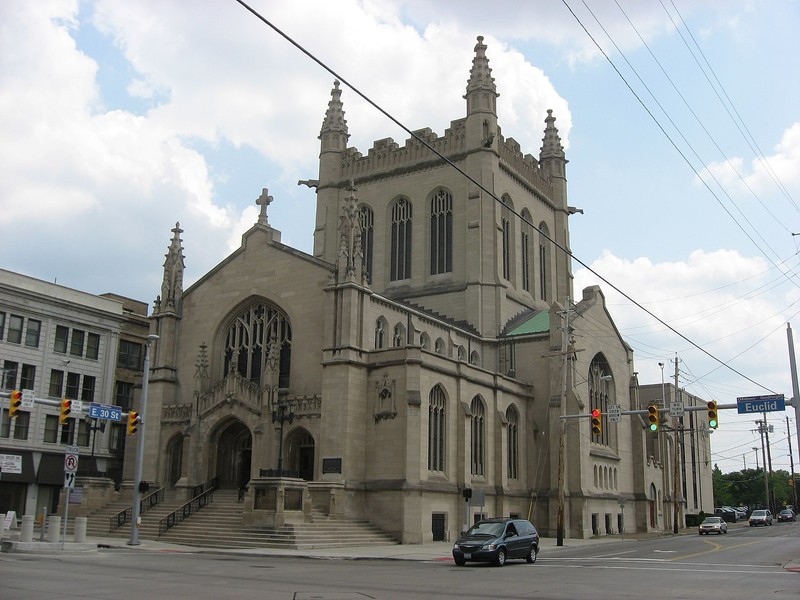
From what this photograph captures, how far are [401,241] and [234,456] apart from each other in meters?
21.3

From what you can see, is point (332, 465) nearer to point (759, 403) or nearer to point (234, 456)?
point (234, 456)

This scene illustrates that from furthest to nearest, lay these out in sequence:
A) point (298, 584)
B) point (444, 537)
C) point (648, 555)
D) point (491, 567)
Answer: point (444, 537), point (648, 555), point (491, 567), point (298, 584)

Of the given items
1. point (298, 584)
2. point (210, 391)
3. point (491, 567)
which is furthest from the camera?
point (210, 391)

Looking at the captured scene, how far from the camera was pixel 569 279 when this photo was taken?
66000 millimetres

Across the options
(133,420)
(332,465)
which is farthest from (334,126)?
(133,420)

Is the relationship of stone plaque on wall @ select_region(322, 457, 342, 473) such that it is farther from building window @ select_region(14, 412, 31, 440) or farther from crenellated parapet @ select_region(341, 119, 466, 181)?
crenellated parapet @ select_region(341, 119, 466, 181)

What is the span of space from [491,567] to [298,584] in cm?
931

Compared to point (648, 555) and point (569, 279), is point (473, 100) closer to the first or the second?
point (569, 279)

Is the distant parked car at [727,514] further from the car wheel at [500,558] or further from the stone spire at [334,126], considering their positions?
the car wheel at [500,558]

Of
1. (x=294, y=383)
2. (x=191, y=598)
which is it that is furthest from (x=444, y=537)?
(x=191, y=598)

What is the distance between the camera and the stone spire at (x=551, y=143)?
68.1 meters

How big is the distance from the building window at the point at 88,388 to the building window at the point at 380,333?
2068 centimetres

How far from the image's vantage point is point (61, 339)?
171 ft

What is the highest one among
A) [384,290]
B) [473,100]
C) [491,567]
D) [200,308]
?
[473,100]
